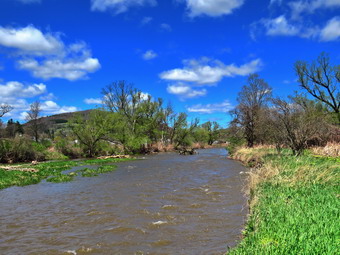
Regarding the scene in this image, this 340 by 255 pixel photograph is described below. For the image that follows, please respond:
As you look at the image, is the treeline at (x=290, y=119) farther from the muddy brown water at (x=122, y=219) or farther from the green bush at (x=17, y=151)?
the green bush at (x=17, y=151)

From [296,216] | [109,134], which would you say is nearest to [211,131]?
[109,134]

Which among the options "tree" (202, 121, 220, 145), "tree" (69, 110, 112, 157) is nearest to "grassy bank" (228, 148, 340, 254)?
"tree" (69, 110, 112, 157)

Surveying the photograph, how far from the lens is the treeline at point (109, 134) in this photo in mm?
35531

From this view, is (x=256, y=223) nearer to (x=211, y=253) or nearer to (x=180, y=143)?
(x=211, y=253)

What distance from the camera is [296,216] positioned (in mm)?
5961

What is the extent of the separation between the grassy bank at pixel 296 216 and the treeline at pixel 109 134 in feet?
111

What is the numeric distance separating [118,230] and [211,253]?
3221mm

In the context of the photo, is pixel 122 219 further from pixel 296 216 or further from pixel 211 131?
pixel 211 131

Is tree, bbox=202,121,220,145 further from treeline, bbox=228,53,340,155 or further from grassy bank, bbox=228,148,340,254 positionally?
grassy bank, bbox=228,148,340,254

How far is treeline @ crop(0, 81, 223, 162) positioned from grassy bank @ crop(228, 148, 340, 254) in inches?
1334

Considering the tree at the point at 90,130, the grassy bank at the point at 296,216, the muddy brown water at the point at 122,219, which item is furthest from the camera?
the tree at the point at 90,130

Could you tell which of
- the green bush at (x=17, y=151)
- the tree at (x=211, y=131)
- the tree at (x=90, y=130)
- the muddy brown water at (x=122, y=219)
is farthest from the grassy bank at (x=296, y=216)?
the tree at (x=211, y=131)

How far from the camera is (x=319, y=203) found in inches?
275

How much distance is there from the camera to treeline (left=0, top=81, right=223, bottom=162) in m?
35.5
